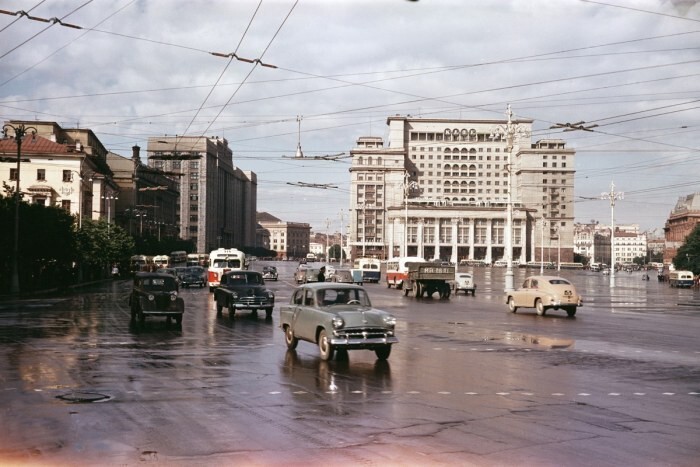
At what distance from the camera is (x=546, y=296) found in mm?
32031

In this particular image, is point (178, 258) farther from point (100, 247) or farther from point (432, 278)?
point (432, 278)

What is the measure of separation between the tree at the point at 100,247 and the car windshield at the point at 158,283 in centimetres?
3636

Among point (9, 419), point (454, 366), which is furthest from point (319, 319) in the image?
point (9, 419)

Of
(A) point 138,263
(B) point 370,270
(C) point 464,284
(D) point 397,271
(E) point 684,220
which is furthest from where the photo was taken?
(E) point 684,220

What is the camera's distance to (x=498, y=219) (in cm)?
19475

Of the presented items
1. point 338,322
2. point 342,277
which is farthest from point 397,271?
point 338,322

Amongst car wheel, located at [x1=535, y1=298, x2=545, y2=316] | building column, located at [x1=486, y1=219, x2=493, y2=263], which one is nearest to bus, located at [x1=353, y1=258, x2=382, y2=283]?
car wheel, located at [x1=535, y1=298, x2=545, y2=316]

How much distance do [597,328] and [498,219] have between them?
171965mm

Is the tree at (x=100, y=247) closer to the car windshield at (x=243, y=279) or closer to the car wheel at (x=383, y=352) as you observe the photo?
the car windshield at (x=243, y=279)

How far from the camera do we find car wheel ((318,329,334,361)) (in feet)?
50.6

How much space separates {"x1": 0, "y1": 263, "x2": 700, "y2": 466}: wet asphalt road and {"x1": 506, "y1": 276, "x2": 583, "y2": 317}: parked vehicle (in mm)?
9581

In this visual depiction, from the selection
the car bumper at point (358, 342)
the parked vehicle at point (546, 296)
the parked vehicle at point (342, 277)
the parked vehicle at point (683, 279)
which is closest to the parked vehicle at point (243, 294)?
the parked vehicle at point (546, 296)

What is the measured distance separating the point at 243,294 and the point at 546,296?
Answer: 12.6m

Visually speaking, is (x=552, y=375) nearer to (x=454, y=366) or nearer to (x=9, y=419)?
(x=454, y=366)
